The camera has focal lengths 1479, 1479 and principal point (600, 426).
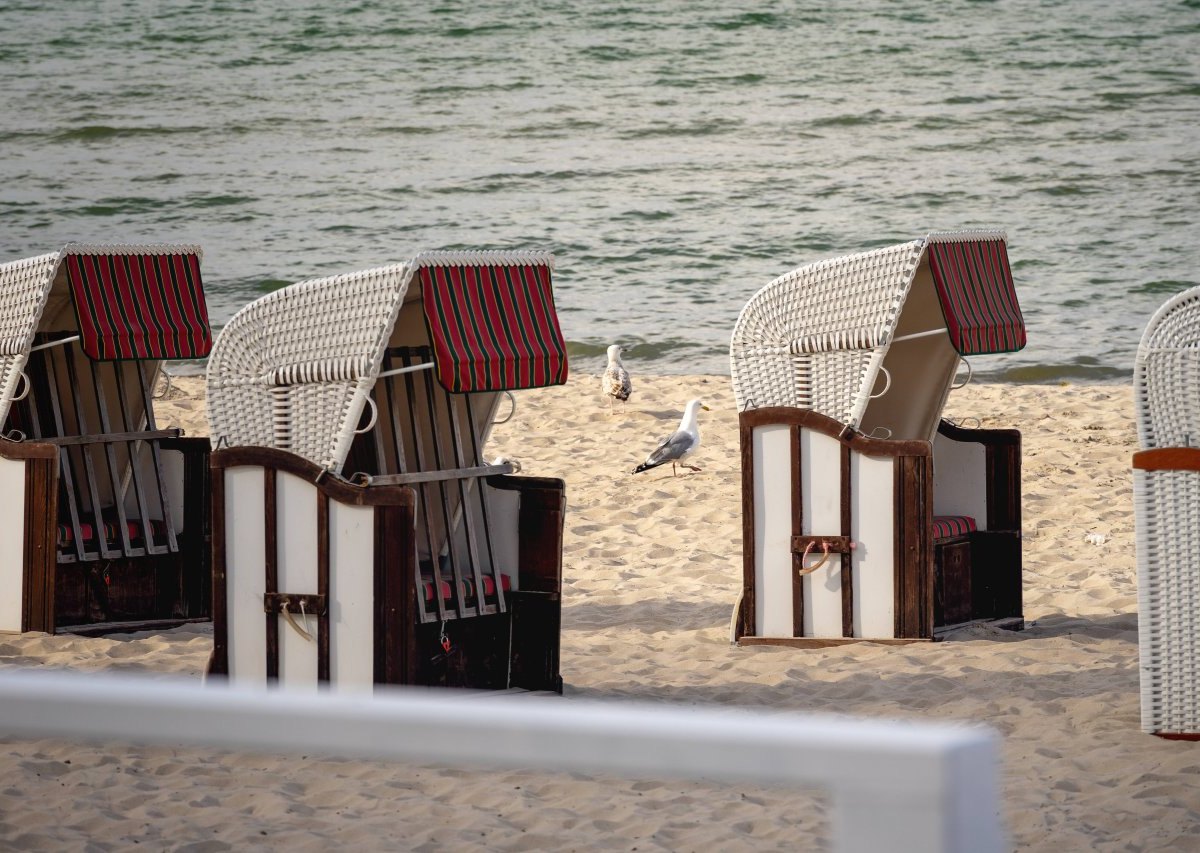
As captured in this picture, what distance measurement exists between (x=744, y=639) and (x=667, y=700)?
38.9 inches

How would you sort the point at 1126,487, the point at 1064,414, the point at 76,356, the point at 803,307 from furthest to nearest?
the point at 1064,414
the point at 1126,487
the point at 76,356
the point at 803,307

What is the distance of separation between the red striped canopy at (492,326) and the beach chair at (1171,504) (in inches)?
75.0

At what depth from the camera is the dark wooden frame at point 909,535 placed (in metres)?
6.14

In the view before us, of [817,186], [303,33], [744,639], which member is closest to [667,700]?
[744,639]

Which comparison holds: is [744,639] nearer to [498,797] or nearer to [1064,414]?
[498,797]

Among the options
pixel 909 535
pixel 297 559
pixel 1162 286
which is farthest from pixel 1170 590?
pixel 1162 286

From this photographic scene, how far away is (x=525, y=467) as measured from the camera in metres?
11.1

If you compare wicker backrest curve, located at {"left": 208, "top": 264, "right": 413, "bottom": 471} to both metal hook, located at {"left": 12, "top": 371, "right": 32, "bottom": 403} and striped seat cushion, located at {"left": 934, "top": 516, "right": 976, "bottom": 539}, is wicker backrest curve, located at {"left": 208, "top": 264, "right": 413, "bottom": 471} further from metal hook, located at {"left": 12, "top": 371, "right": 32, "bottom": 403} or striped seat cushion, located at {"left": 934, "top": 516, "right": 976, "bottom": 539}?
striped seat cushion, located at {"left": 934, "top": 516, "right": 976, "bottom": 539}

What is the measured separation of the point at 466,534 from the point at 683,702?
3.48ft

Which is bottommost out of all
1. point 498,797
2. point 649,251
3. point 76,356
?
point 498,797

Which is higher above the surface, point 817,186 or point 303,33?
point 303,33

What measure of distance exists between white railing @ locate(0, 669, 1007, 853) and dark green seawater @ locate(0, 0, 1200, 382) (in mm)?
19238

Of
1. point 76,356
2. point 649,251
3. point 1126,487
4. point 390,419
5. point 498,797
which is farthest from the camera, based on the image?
point 649,251

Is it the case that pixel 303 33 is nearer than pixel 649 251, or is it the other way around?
pixel 649 251
